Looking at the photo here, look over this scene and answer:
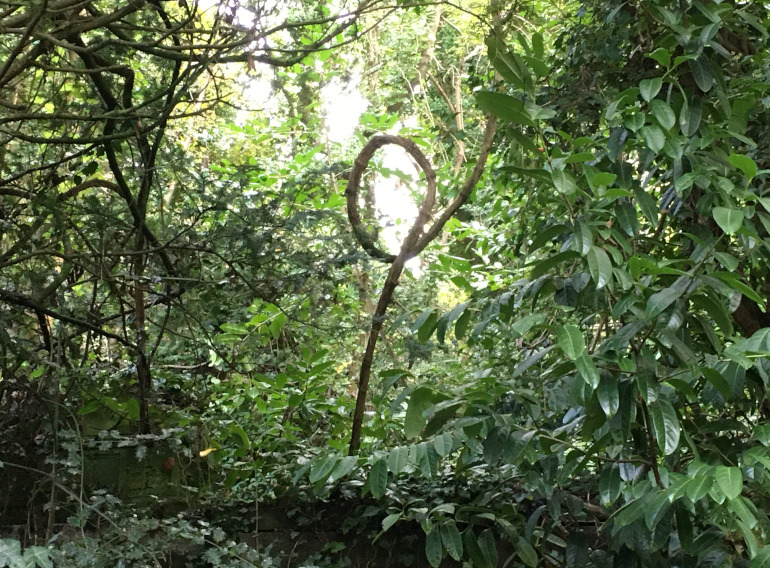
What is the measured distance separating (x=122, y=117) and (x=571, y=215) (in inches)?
46.9

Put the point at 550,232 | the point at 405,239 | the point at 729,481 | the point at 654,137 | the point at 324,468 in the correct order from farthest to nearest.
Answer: the point at 405,239 < the point at 324,468 < the point at 654,137 < the point at 550,232 < the point at 729,481

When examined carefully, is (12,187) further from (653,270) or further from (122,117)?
(653,270)

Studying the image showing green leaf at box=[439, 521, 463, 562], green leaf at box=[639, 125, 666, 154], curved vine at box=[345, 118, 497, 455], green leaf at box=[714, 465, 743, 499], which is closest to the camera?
green leaf at box=[714, 465, 743, 499]

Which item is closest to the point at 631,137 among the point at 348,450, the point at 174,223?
the point at 348,450

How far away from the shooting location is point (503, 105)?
49.0 inches

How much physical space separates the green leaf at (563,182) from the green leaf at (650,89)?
0.36 meters

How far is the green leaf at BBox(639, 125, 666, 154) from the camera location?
1.44 meters

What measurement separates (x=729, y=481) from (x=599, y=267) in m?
0.42

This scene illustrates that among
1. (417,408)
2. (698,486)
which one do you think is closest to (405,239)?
(417,408)

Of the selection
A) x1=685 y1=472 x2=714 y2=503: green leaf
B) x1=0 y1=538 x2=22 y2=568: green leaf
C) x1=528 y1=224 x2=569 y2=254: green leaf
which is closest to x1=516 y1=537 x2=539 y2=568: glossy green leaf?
x1=685 y1=472 x2=714 y2=503: green leaf

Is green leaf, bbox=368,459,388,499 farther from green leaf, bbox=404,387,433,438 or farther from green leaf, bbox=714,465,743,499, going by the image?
green leaf, bbox=714,465,743,499

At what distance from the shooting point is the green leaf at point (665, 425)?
1240mm

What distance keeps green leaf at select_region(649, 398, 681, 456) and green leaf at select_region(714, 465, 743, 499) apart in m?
0.10

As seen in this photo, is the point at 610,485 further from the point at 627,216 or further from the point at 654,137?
the point at 654,137
